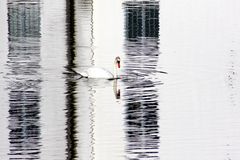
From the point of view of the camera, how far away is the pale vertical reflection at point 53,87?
20234 millimetres

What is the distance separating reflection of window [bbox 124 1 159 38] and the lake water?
132 mm

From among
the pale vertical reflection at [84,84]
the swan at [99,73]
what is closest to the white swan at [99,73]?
the swan at [99,73]

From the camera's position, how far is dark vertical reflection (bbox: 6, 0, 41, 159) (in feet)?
66.7

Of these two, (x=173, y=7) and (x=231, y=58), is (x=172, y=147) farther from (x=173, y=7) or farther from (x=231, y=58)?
(x=173, y=7)

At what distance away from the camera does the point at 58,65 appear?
31.8 m

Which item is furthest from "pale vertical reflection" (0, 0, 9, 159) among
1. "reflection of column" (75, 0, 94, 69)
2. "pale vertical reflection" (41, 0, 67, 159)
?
"reflection of column" (75, 0, 94, 69)

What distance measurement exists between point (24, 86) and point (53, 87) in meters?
0.79

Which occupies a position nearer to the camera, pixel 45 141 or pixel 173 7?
pixel 45 141

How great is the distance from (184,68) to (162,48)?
5.54m

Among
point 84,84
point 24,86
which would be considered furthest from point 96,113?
point 84,84

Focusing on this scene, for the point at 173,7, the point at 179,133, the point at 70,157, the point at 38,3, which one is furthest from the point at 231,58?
the point at 38,3

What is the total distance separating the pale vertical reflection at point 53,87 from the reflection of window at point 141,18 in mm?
2973

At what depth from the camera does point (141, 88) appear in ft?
89.5

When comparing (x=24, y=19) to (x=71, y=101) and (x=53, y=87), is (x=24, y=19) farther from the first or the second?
(x=71, y=101)
